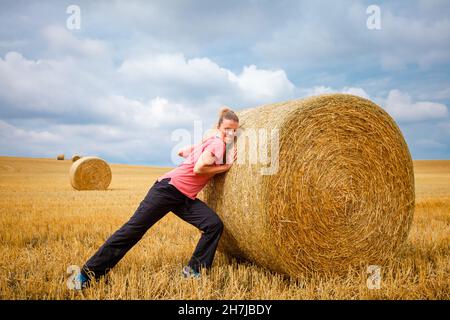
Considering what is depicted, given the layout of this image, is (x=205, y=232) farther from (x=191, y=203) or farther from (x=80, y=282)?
(x=80, y=282)

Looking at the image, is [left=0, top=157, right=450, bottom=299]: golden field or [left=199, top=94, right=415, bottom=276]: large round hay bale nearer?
[left=0, top=157, right=450, bottom=299]: golden field

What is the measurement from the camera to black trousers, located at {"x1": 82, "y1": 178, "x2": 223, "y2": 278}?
410 centimetres

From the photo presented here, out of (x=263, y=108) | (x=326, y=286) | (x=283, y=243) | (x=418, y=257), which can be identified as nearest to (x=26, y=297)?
(x=283, y=243)

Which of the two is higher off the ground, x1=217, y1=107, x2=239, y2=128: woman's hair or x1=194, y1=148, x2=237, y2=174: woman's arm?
x1=217, y1=107, x2=239, y2=128: woman's hair

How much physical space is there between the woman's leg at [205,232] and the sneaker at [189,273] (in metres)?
0.05

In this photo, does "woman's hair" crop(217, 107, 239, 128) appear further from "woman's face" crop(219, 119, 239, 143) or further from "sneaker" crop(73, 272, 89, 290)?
"sneaker" crop(73, 272, 89, 290)

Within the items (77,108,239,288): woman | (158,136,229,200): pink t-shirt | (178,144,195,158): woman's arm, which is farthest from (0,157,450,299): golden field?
(178,144,195,158): woman's arm

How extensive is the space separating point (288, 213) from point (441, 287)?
5.66 feet

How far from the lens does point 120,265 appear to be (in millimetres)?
4711

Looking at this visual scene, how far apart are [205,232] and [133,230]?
0.82 metres

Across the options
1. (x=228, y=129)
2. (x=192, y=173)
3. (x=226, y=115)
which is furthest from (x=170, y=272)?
(x=226, y=115)

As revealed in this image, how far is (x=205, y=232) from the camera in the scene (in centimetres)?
440

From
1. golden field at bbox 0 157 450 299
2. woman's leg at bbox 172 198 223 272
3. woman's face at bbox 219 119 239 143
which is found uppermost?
Answer: woman's face at bbox 219 119 239 143
